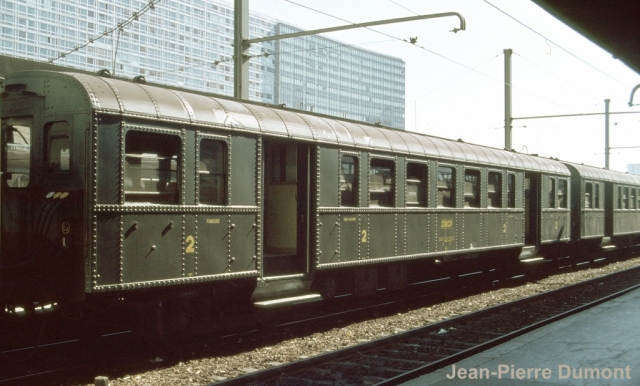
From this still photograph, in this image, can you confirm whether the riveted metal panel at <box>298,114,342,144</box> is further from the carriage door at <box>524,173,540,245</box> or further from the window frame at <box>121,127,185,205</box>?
the carriage door at <box>524,173,540,245</box>

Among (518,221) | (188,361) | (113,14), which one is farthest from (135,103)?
(113,14)

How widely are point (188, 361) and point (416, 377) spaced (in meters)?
2.68

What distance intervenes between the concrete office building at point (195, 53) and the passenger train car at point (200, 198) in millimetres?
48403

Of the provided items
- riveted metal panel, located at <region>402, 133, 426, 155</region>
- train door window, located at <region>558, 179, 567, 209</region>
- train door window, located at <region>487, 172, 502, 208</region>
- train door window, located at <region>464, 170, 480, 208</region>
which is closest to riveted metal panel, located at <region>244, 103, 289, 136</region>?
riveted metal panel, located at <region>402, 133, 426, 155</region>

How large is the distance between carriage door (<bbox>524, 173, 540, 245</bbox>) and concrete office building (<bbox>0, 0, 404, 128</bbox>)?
141 ft

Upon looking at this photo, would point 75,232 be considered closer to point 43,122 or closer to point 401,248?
point 43,122

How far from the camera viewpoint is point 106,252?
266 inches

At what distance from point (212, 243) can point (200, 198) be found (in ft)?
1.89

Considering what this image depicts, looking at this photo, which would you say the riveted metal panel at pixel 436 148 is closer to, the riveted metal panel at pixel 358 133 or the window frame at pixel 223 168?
the riveted metal panel at pixel 358 133

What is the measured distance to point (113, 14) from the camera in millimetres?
97750

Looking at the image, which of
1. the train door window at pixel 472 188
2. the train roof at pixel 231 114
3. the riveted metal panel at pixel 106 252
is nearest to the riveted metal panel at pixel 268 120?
Result: the train roof at pixel 231 114

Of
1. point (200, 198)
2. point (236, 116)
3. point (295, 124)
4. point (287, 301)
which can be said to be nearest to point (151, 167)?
point (200, 198)

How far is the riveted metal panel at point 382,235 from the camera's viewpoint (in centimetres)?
1097

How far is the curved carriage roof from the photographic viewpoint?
2131 centimetres
